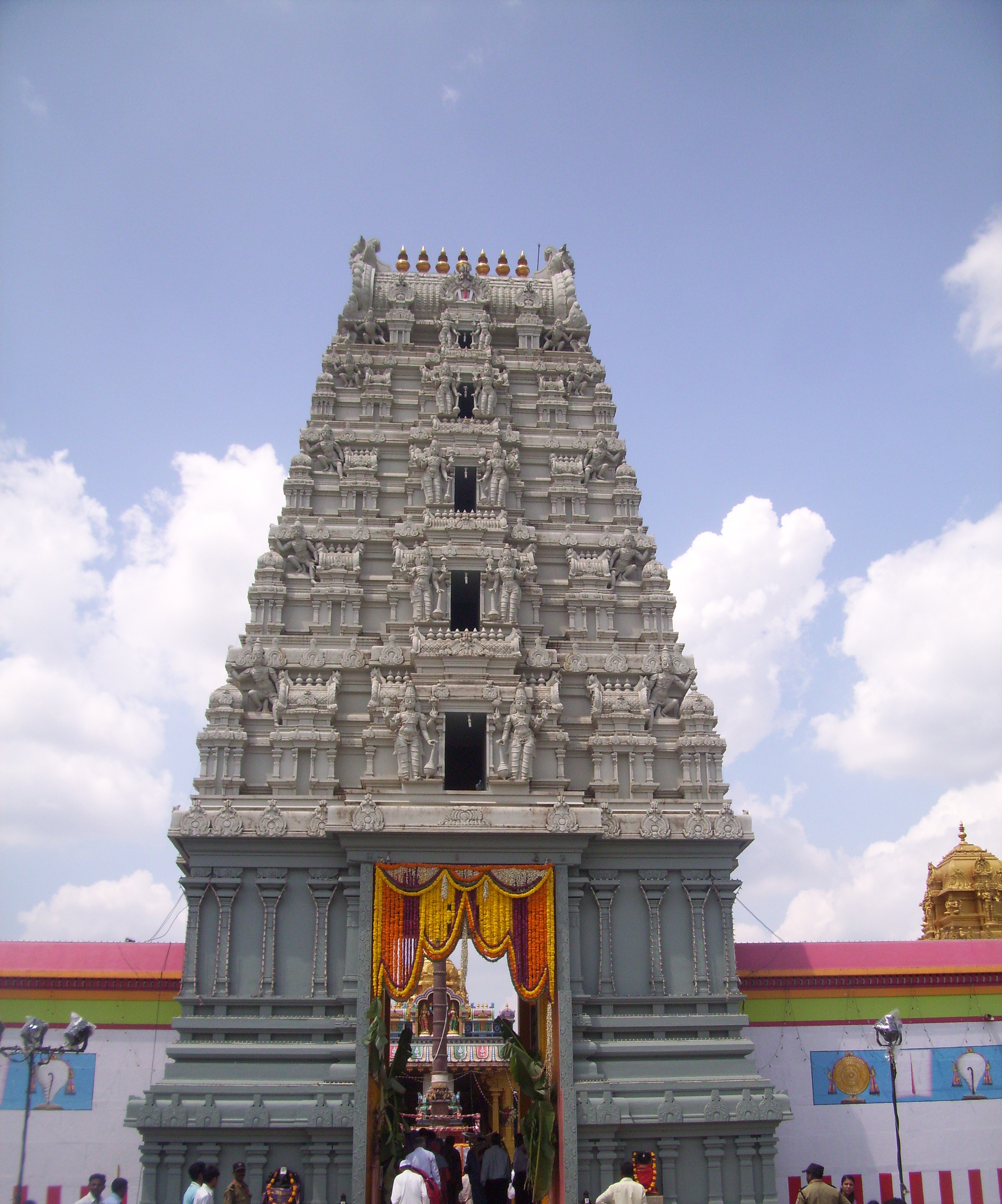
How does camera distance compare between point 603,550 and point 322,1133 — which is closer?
point 322,1133

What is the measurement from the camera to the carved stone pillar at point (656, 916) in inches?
775

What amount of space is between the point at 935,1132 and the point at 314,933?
13.2 metres

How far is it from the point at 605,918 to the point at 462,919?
8.98 feet

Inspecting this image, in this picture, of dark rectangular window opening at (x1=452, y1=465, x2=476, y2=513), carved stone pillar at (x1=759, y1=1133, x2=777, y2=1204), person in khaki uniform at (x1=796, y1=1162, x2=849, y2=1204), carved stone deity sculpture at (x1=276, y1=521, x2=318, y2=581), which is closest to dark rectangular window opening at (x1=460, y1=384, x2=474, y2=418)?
dark rectangular window opening at (x1=452, y1=465, x2=476, y2=513)

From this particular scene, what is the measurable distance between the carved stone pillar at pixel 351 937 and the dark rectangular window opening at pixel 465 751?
3738 millimetres

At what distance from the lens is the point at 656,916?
788 inches

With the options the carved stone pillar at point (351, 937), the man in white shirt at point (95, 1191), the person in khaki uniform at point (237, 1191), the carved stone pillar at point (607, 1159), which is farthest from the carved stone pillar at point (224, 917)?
the carved stone pillar at point (607, 1159)

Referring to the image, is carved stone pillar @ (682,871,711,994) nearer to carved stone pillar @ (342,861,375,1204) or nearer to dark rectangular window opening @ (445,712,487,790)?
dark rectangular window opening @ (445,712,487,790)

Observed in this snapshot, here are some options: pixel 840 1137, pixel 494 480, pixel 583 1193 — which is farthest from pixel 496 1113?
pixel 494 480

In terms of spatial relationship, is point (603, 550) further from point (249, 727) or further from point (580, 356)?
point (249, 727)

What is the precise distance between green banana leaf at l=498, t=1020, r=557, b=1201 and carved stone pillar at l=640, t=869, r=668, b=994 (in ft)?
8.40

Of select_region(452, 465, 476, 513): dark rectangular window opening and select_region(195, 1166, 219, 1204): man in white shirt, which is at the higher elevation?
select_region(452, 465, 476, 513): dark rectangular window opening

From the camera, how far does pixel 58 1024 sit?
70.9 ft

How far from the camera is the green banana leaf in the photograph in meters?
17.9
